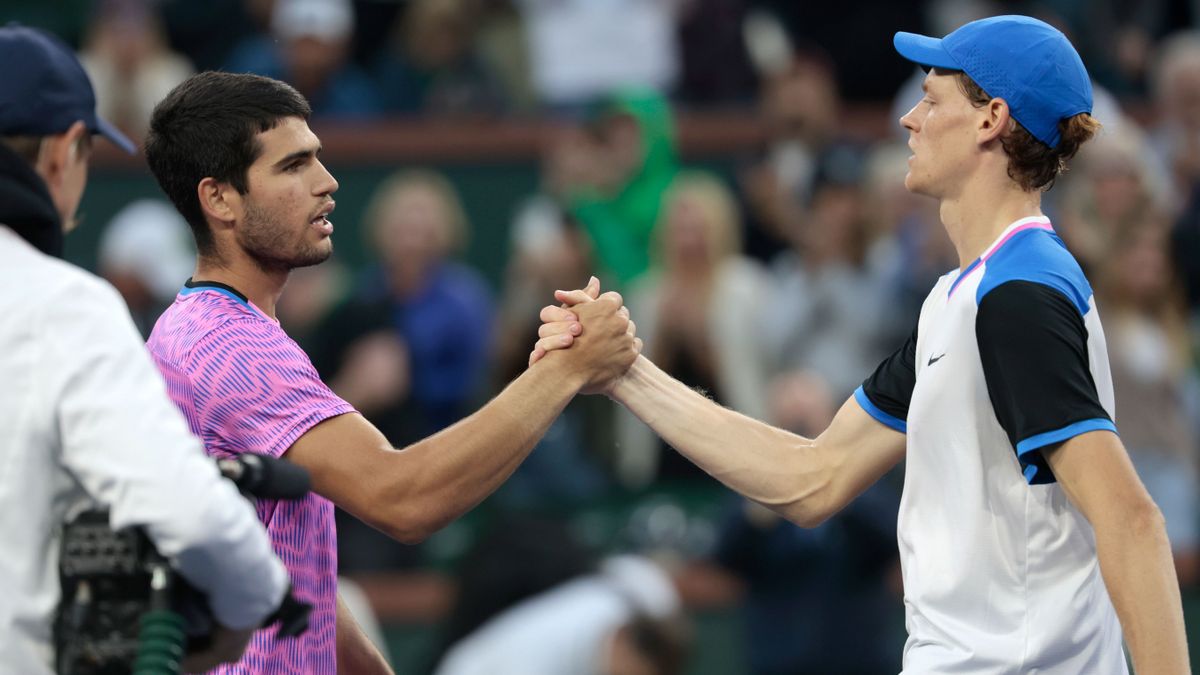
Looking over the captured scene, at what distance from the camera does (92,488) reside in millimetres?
3299

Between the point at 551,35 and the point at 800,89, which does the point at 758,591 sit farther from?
the point at 551,35

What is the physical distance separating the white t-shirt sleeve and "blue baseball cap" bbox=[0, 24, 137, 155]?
0.42 m

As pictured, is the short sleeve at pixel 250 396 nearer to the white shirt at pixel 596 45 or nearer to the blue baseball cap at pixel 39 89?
the blue baseball cap at pixel 39 89

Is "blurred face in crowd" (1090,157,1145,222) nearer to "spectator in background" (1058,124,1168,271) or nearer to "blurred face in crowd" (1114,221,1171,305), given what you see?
"spectator in background" (1058,124,1168,271)

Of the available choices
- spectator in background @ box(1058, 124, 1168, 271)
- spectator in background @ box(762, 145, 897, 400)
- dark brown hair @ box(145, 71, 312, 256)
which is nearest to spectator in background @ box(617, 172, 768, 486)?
spectator in background @ box(762, 145, 897, 400)

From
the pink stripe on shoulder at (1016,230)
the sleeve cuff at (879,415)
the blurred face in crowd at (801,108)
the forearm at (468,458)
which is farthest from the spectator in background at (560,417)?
the pink stripe on shoulder at (1016,230)

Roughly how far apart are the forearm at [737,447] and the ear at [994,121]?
0.96m

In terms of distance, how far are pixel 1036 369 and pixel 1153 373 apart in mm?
5255

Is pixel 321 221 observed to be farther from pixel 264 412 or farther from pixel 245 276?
pixel 264 412

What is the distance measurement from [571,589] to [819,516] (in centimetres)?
66

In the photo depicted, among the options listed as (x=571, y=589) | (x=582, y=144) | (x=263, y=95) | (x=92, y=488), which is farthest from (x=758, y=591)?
(x=92, y=488)

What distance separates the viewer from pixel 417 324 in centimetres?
920

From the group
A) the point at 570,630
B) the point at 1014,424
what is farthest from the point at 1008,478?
the point at 570,630

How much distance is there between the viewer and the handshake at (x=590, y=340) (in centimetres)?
477
